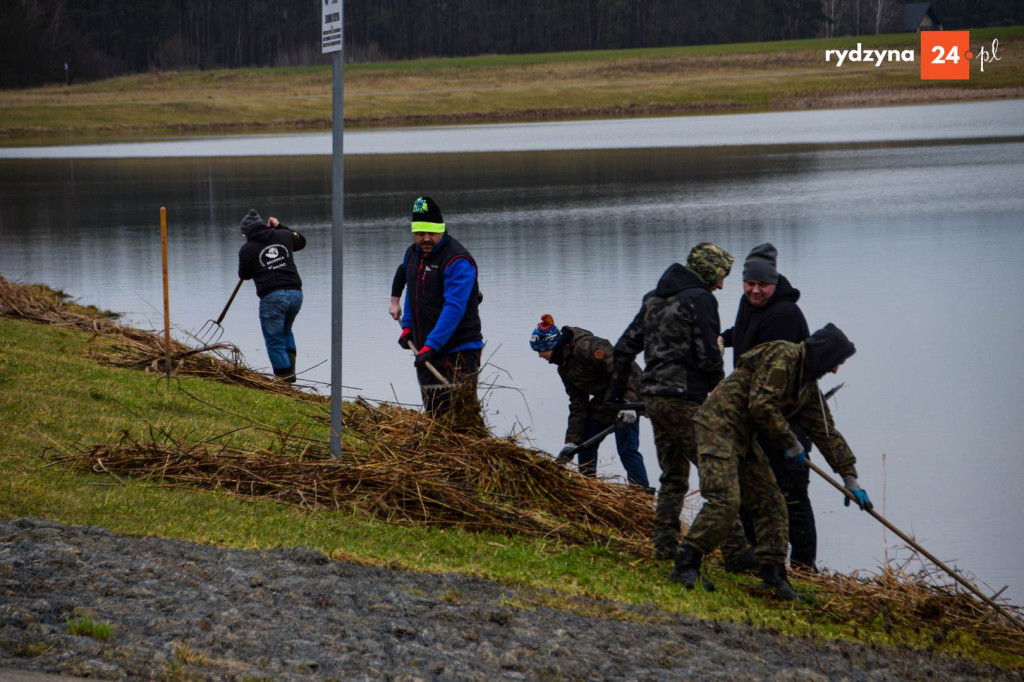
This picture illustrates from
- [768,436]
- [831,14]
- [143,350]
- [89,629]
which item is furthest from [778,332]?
[831,14]

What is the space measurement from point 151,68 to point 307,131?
61417mm

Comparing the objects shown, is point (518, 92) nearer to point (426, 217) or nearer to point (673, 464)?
Result: point (426, 217)

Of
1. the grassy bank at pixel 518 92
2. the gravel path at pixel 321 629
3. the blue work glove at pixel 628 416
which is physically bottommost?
the gravel path at pixel 321 629

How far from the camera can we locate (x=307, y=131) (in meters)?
65.3

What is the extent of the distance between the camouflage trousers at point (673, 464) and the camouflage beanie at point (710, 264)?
73cm

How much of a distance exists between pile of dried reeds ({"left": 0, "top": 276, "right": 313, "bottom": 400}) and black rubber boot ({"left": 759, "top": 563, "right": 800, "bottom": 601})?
593 cm

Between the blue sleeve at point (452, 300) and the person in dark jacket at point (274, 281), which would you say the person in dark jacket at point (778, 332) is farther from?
the person in dark jacket at point (274, 281)

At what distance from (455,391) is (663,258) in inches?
446

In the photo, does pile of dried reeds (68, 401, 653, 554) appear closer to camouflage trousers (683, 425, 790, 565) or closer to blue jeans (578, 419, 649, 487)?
blue jeans (578, 419, 649, 487)

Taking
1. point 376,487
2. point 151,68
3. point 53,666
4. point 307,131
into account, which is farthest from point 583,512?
point 151,68

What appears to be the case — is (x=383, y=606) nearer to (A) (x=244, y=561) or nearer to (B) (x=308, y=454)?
(A) (x=244, y=561)

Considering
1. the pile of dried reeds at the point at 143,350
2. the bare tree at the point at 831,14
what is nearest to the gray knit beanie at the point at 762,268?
the pile of dried reeds at the point at 143,350

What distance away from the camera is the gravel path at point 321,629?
14.7 ft

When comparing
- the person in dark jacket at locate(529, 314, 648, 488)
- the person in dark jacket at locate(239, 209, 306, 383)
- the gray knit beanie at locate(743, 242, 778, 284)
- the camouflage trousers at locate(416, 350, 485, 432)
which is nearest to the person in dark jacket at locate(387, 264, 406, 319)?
the camouflage trousers at locate(416, 350, 485, 432)
